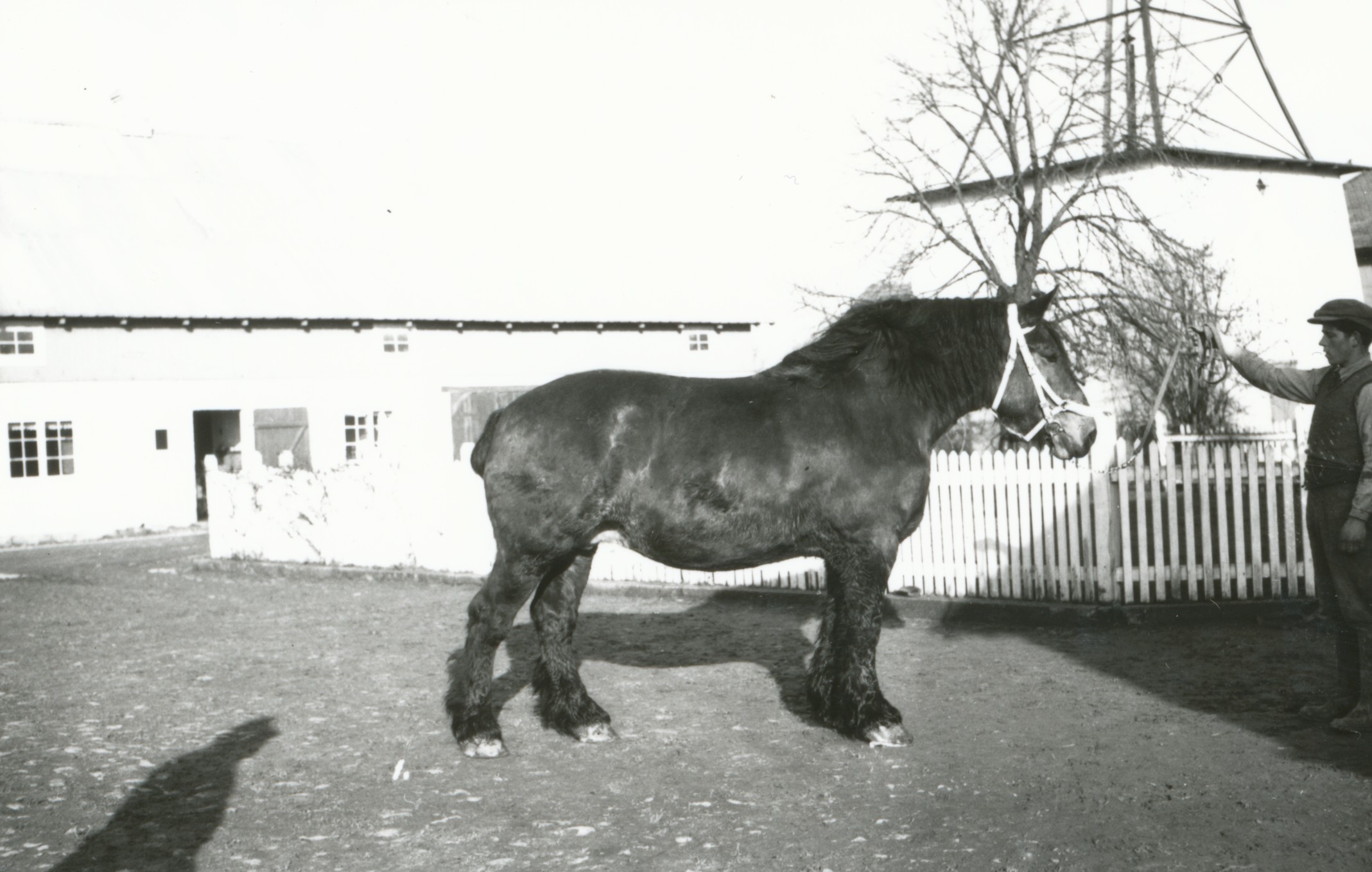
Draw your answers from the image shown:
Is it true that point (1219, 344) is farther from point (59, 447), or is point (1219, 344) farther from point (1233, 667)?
point (59, 447)

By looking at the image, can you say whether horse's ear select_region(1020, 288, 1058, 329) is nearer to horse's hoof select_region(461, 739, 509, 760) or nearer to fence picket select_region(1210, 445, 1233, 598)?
horse's hoof select_region(461, 739, 509, 760)

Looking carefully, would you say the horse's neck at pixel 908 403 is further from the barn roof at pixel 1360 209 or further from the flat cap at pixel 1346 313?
the barn roof at pixel 1360 209

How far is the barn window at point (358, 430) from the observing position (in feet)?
89.1

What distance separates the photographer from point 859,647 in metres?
6.16

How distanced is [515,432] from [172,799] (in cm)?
237

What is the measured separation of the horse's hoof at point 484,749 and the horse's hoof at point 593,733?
1.42 feet

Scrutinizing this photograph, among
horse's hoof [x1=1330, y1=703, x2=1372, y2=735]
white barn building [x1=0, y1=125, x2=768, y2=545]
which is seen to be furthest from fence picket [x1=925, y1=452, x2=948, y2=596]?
white barn building [x1=0, y1=125, x2=768, y2=545]

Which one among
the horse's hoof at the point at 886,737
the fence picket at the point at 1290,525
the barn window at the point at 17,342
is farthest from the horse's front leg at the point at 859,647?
the barn window at the point at 17,342

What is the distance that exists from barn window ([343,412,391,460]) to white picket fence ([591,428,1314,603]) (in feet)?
60.7

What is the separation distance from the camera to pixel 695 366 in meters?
31.9

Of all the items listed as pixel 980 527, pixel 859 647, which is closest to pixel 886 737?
pixel 859 647

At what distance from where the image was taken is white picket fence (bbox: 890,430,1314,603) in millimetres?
9961

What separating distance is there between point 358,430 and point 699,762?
22.8 m

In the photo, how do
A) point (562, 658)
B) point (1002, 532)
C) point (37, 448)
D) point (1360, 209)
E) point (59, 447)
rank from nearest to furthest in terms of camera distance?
1. point (562, 658)
2. point (1002, 532)
3. point (37, 448)
4. point (59, 447)
5. point (1360, 209)
